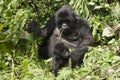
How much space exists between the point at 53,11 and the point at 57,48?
4.46 ft

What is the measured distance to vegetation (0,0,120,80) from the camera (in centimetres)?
323

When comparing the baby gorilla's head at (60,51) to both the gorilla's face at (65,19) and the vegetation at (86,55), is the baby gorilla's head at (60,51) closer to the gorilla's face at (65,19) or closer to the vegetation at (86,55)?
the vegetation at (86,55)

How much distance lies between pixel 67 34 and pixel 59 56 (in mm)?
687

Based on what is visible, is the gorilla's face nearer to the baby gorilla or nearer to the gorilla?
the gorilla

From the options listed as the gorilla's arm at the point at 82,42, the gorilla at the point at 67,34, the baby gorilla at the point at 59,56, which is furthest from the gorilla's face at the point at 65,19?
the baby gorilla at the point at 59,56

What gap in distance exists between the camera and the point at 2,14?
4.91m

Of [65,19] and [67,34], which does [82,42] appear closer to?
[67,34]

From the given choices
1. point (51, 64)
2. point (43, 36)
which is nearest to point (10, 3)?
point (43, 36)

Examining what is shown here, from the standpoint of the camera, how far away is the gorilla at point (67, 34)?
4.62 metres

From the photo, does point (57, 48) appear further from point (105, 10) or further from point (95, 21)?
point (105, 10)

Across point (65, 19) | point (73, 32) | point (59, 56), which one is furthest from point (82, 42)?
point (59, 56)

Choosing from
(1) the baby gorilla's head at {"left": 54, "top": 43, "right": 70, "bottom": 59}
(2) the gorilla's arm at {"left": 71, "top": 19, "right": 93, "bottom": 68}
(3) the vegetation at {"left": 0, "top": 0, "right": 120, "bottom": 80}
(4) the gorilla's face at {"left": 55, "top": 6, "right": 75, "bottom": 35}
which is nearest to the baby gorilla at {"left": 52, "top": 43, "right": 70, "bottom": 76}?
(1) the baby gorilla's head at {"left": 54, "top": 43, "right": 70, "bottom": 59}

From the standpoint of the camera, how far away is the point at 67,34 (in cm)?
483

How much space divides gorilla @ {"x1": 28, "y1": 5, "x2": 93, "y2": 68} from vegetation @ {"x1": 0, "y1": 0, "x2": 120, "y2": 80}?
16 centimetres
